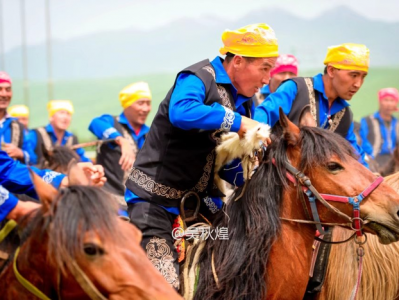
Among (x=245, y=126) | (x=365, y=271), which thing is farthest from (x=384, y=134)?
(x=245, y=126)

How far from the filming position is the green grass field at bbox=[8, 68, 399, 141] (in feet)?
52.6

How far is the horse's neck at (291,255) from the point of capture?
9.96ft

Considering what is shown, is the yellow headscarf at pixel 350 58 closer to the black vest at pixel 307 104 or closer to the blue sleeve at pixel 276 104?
the black vest at pixel 307 104

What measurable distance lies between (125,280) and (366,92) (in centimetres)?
1460

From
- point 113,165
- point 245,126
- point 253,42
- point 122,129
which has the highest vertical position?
point 253,42

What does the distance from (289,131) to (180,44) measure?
52.8 feet

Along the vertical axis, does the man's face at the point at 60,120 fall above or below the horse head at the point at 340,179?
below

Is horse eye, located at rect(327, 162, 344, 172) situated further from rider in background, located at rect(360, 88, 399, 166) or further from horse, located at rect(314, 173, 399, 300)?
rider in background, located at rect(360, 88, 399, 166)

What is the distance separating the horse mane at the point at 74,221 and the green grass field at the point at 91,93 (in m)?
14.0

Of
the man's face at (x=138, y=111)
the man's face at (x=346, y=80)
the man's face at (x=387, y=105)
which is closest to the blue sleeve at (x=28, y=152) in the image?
the man's face at (x=138, y=111)

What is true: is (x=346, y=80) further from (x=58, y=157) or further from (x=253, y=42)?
(x=58, y=157)

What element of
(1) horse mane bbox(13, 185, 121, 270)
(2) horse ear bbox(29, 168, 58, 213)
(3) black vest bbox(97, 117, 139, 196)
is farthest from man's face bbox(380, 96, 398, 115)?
(2) horse ear bbox(29, 168, 58, 213)

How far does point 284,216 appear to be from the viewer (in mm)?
3102

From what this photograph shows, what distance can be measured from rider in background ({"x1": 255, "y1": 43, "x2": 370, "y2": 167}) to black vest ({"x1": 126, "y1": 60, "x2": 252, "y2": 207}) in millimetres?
843
